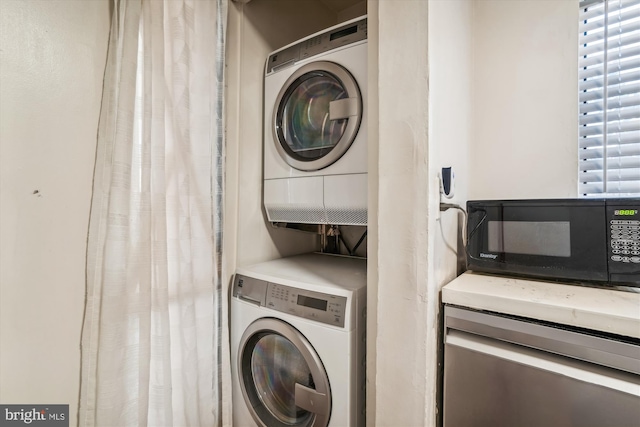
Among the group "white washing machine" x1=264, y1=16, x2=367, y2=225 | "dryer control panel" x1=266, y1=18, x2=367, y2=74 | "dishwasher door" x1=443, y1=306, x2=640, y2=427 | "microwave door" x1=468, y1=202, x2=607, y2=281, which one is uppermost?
"dryer control panel" x1=266, y1=18, x2=367, y2=74

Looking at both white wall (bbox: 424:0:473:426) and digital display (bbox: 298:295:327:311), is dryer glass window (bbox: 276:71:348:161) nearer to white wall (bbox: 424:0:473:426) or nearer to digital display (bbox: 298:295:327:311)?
white wall (bbox: 424:0:473:426)

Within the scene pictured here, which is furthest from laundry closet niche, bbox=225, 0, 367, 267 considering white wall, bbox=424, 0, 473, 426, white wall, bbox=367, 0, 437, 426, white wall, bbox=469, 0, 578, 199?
white wall, bbox=469, 0, 578, 199

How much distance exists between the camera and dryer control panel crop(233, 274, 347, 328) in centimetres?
104

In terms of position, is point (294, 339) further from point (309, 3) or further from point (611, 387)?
point (309, 3)

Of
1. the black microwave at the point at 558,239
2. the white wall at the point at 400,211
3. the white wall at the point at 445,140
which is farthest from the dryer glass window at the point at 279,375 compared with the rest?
the black microwave at the point at 558,239

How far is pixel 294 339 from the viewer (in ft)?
3.68

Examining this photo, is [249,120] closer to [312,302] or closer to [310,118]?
[310,118]

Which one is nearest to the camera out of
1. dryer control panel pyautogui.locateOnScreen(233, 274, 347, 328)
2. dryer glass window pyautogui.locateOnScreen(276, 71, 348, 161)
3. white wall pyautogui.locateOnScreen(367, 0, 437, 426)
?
white wall pyautogui.locateOnScreen(367, 0, 437, 426)

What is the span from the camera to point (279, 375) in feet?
4.17

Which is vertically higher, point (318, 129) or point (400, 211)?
point (318, 129)

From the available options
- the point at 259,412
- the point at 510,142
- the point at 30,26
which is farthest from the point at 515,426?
the point at 30,26

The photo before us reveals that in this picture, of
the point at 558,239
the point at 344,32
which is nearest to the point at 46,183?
the point at 344,32

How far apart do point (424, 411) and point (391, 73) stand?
40.0 inches

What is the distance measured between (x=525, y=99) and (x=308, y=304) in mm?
1311
